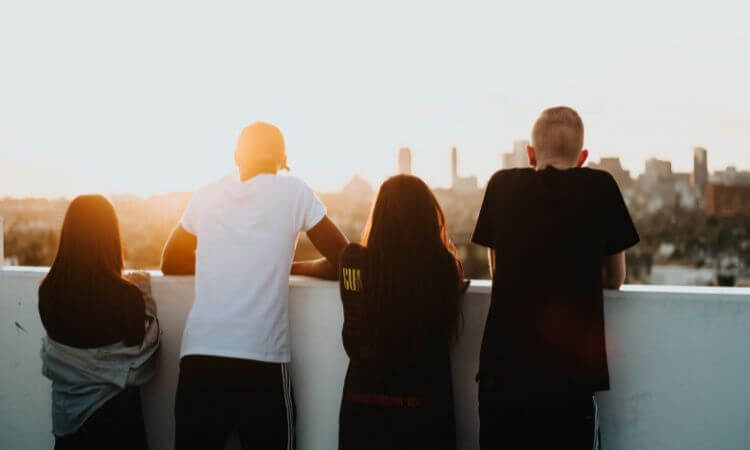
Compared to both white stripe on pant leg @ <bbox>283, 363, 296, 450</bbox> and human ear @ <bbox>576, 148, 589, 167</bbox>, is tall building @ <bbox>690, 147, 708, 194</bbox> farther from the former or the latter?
white stripe on pant leg @ <bbox>283, 363, 296, 450</bbox>

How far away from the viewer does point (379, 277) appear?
7.66ft

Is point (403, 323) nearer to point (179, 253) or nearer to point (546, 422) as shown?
point (546, 422)

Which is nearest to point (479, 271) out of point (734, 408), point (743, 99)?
point (743, 99)

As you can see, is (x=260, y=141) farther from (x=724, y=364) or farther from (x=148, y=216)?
(x=148, y=216)

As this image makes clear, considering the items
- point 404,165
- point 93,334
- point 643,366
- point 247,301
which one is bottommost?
point 643,366

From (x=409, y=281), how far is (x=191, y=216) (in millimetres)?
897

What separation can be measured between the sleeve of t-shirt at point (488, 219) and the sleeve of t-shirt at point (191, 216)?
102cm


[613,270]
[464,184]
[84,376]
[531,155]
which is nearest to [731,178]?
[464,184]

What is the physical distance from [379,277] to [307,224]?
0.39 metres

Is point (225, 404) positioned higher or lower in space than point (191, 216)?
lower

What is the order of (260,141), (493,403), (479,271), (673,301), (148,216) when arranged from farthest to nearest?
(479,271) → (148,216) → (260,141) → (673,301) → (493,403)

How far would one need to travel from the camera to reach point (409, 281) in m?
2.32

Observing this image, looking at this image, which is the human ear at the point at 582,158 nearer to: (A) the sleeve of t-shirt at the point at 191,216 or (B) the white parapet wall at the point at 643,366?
(B) the white parapet wall at the point at 643,366

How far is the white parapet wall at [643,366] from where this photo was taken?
242 cm
